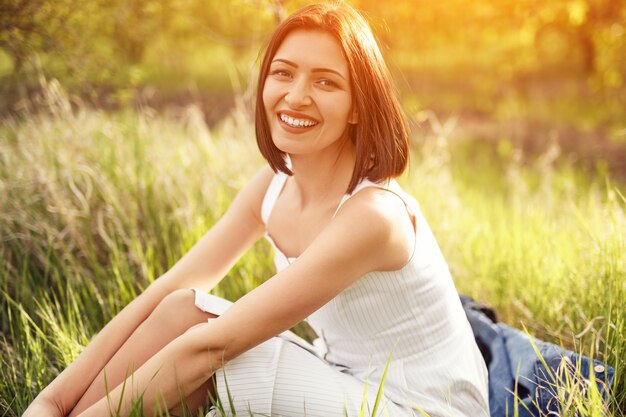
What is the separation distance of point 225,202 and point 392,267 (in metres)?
1.74

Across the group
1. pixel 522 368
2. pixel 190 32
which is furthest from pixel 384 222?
pixel 190 32

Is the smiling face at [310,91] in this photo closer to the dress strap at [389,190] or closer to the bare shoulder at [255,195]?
the dress strap at [389,190]

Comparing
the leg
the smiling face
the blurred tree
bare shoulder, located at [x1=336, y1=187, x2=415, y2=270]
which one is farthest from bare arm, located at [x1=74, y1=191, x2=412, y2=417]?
the blurred tree

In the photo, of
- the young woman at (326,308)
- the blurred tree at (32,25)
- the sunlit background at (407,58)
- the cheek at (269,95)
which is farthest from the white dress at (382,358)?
the blurred tree at (32,25)

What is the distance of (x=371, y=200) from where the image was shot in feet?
5.70

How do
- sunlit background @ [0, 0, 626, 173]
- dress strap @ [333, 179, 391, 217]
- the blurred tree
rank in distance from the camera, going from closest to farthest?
Answer: dress strap @ [333, 179, 391, 217] < the blurred tree < sunlit background @ [0, 0, 626, 173]

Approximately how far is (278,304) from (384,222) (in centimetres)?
35

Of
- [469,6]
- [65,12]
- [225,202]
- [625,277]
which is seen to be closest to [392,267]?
[625,277]

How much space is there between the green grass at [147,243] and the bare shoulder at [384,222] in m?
0.72

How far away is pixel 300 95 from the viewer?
1849 millimetres

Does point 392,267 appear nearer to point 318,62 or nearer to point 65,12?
point 318,62

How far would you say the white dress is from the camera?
68.2 inches

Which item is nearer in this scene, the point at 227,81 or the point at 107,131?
the point at 107,131

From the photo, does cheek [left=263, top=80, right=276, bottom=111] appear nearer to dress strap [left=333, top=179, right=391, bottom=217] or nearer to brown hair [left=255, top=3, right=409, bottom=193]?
brown hair [left=255, top=3, right=409, bottom=193]
